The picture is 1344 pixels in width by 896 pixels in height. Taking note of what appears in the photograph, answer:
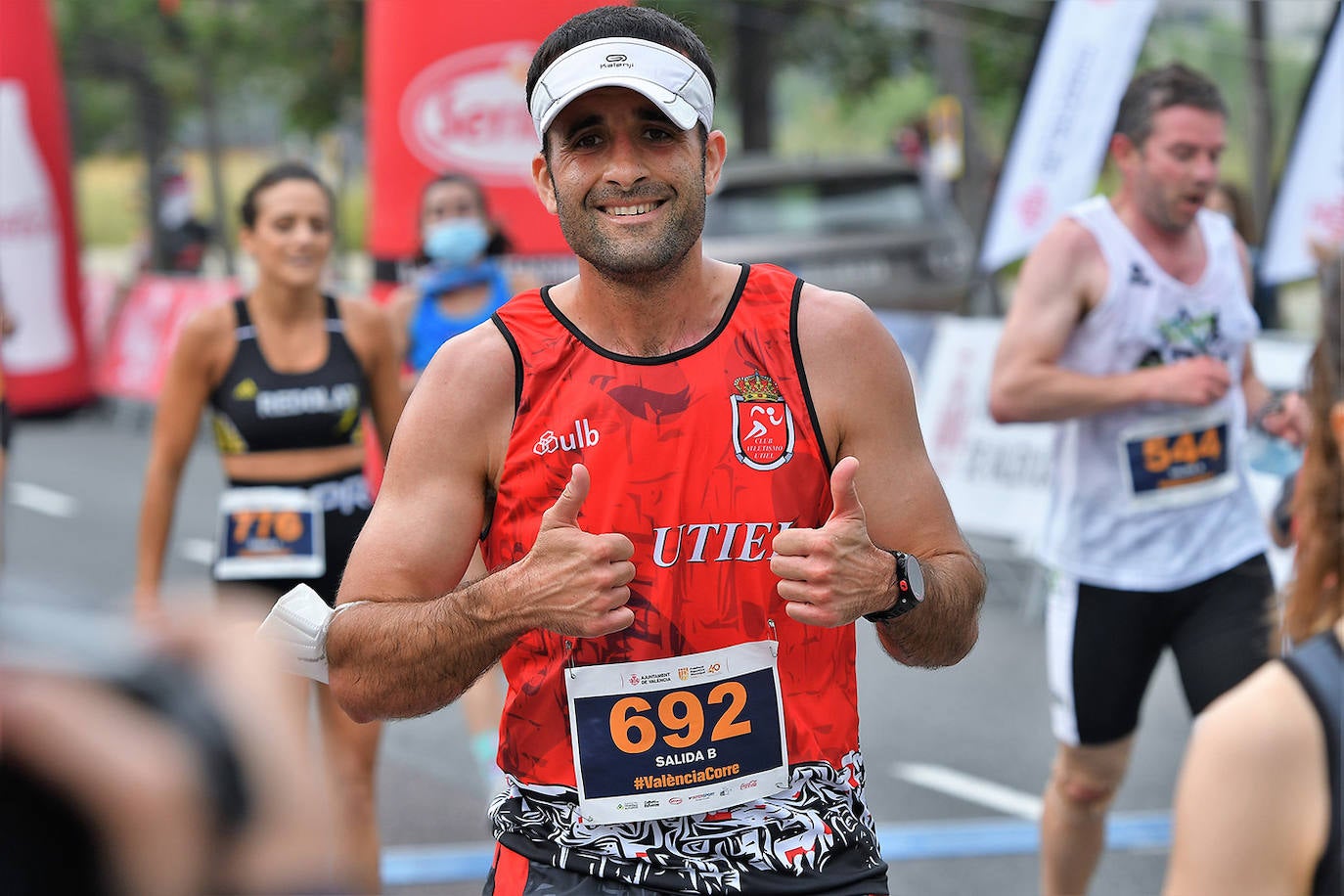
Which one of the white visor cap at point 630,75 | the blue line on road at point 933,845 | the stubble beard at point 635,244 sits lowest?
the blue line on road at point 933,845

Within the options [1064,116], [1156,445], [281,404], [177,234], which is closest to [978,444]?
[1064,116]

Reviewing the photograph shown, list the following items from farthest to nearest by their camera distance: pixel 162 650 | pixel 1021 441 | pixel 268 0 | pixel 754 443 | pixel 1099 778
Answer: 1. pixel 268 0
2. pixel 1021 441
3. pixel 1099 778
4. pixel 754 443
5. pixel 162 650

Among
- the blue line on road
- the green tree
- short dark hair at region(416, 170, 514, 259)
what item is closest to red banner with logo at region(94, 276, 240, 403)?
the green tree

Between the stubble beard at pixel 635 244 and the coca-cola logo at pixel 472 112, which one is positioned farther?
the coca-cola logo at pixel 472 112

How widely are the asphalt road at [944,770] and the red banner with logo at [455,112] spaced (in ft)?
7.99

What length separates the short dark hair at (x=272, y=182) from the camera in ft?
18.3

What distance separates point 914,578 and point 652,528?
425 millimetres

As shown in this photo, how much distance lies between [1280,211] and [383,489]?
7.17 metres

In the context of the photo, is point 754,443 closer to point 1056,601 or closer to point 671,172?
point 671,172

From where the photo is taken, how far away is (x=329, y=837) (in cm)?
94

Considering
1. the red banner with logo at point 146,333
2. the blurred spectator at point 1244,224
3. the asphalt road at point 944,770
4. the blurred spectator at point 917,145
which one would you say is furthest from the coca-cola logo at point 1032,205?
the blurred spectator at point 917,145

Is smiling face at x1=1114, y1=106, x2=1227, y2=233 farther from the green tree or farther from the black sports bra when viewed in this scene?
the green tree

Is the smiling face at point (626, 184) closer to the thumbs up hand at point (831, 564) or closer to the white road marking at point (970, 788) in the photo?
the thumbs up hand at point (831, 564)

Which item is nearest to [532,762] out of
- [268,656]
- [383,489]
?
[383,489]
